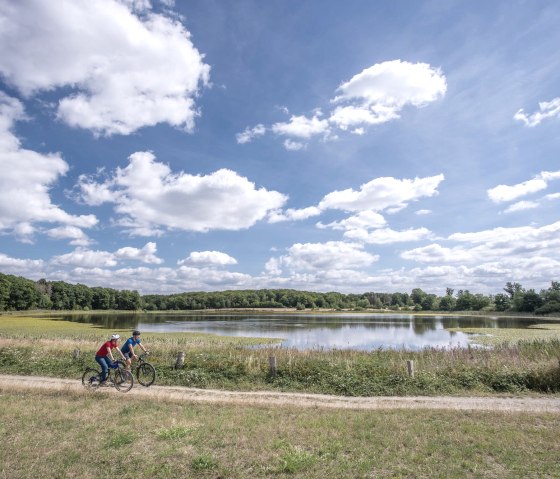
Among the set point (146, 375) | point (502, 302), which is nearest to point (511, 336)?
point (146, 375)

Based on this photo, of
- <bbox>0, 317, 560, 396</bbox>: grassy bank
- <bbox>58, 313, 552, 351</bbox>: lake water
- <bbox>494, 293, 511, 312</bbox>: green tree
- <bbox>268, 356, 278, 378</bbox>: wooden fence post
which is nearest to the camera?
<bbox>0, 317, 560, 396</bbox>: grassy bank

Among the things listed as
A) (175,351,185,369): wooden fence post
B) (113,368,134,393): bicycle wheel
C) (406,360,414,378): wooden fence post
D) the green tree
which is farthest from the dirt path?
the green tree

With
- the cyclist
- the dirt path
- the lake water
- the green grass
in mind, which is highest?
the cyclist

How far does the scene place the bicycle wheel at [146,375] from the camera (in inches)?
666

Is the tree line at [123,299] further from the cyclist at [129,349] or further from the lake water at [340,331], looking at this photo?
the cyclist at [129,349]

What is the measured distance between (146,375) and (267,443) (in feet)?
32.5

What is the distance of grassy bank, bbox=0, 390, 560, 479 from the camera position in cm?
773

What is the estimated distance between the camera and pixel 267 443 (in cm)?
912

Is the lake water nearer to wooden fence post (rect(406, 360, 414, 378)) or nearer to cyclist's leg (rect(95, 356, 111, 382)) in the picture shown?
wooden fence post (rect(406, 360, 414, 378))

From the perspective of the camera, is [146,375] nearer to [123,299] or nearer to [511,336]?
[511,336]

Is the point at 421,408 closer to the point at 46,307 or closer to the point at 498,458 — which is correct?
the point at 498,458

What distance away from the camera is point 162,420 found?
1093 cm

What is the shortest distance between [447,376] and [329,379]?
17.6ft

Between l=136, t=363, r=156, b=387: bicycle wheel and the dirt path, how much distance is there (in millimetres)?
339
